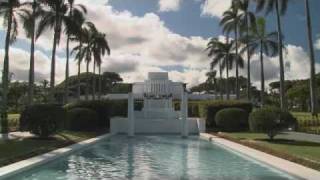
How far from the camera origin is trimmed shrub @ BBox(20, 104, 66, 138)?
2664cm

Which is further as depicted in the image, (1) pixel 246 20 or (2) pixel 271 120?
(1) pixel 246 20

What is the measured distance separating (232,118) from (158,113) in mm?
9311

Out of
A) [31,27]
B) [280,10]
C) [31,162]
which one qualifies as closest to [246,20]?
[280,10]

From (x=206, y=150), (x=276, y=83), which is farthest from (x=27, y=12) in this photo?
(x=276, y=83)

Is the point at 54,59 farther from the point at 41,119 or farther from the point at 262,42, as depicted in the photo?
the point at 262,42

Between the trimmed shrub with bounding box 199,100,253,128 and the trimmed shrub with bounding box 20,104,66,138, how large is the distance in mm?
16116

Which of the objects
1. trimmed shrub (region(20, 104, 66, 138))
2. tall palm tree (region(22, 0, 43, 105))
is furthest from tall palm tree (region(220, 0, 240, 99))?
trimmed shrub (region(20, 104, 66, 138))

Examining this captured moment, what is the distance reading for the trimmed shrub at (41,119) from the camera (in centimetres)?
2664

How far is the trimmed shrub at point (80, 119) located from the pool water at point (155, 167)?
14.6 m

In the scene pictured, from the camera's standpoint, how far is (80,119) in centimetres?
3684

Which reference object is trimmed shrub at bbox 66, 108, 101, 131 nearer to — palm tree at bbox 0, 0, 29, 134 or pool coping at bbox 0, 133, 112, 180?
palm tree at bbox 0, 0, 29, 134

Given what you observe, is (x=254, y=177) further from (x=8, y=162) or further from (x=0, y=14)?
(x=0, y=14)

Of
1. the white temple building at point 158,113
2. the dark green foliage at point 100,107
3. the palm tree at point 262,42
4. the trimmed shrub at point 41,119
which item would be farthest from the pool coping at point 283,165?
the palm tree at point 262,42

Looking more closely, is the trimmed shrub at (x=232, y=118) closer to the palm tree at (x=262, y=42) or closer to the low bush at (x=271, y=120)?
the low bush at (x=271, y=120)
